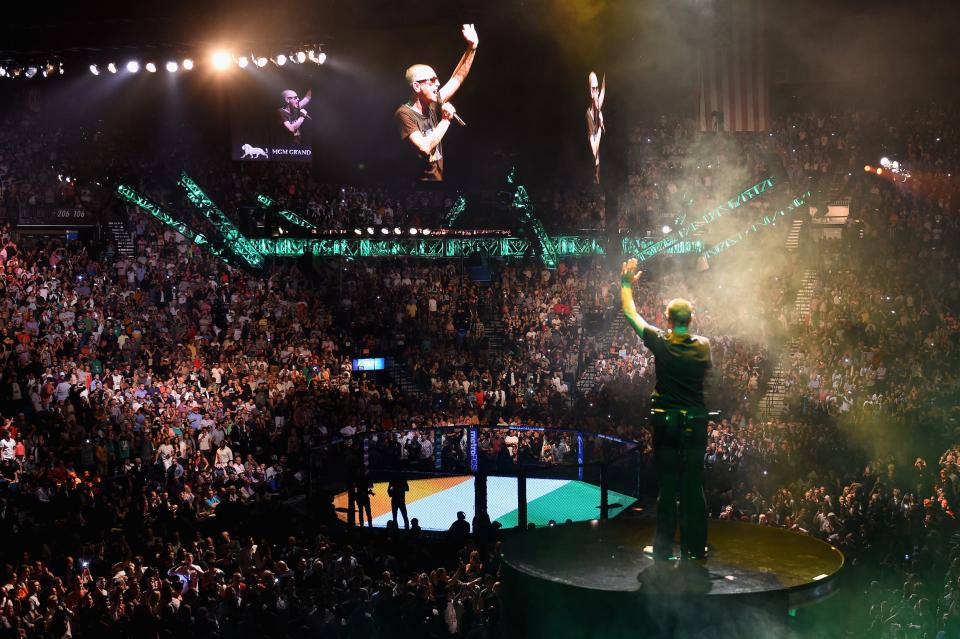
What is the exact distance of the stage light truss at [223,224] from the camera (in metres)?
22.3

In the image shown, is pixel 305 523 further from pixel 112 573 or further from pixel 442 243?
pixel 442 243

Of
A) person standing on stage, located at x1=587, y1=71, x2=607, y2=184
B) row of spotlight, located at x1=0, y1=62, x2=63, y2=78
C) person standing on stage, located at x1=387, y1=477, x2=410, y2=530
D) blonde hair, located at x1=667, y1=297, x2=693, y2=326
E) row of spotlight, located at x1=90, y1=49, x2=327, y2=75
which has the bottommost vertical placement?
person standing on stage, located at x1=387, y1=477, x2=410, y2=530

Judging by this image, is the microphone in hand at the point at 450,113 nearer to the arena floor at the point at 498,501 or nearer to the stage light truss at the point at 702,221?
the stage light truss at the point at 702,221

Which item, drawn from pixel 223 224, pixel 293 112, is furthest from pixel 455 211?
pixel 223 224

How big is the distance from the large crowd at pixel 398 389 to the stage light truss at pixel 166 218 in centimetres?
31

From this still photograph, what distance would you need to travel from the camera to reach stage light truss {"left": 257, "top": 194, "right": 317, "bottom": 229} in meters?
22.3

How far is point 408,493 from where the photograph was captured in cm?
1504

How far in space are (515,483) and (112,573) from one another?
658 centimetres

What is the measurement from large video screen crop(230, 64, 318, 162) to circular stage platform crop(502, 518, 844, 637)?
19.9 meters

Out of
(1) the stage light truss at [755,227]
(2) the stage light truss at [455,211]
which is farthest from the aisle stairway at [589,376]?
(2) the stage light truss at [455,211]

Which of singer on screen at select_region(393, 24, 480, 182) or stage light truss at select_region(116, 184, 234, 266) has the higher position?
singer on screen at select_region(393, 24, 480, 182)

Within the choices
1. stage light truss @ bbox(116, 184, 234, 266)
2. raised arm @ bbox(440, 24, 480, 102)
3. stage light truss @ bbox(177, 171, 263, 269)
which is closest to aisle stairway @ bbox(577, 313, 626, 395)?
raised arm @ bbox(440, 24, 480, 102)

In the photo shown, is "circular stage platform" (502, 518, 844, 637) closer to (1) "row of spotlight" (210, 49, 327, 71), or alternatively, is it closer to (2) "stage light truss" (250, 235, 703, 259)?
(2) "stage light truss" (250, 235, 703, 259)

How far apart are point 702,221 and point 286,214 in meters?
9.96
